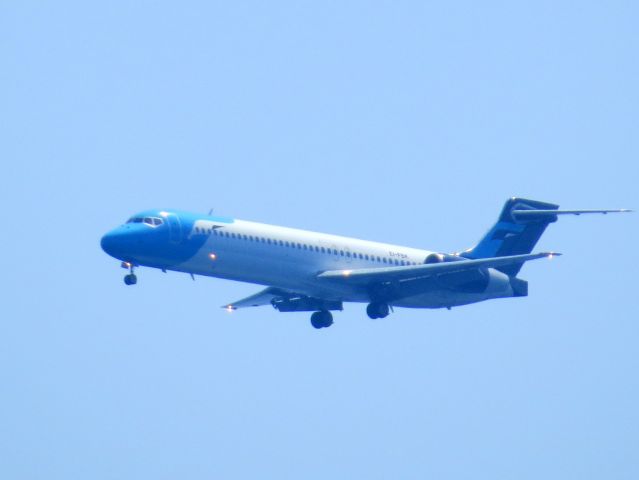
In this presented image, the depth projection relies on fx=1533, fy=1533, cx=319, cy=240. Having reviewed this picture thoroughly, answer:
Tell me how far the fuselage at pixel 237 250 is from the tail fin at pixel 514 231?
4.61 m

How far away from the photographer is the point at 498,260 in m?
49.8

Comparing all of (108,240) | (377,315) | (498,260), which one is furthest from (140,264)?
(498,260)

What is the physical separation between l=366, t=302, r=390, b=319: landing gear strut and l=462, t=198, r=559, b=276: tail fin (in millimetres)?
5183

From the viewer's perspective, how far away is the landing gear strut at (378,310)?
51.2 meters

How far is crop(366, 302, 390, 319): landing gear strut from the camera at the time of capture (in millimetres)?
51156

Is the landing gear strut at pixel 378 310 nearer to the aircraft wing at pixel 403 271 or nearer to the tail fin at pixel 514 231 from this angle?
the aircraft wing at pixel 403 271

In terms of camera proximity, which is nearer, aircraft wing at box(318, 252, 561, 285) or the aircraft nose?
the aircraft nose

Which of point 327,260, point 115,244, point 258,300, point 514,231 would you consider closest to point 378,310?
point 327,260

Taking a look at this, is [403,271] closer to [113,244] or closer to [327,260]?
[327,260]

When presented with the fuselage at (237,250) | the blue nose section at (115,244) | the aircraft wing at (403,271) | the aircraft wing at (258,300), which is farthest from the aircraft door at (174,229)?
the aircraft wing at (258,300)

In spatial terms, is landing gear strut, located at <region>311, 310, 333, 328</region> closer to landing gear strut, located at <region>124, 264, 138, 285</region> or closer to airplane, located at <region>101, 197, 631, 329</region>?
airplane, located at <region>101, 197, 631, 329</region>

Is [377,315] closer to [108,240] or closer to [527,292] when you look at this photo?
[527,292]

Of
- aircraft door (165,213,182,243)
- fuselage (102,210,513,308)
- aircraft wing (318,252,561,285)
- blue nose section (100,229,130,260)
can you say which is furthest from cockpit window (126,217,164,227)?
aircraft wing (318,252,561,285)

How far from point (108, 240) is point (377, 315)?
31.9 feet
